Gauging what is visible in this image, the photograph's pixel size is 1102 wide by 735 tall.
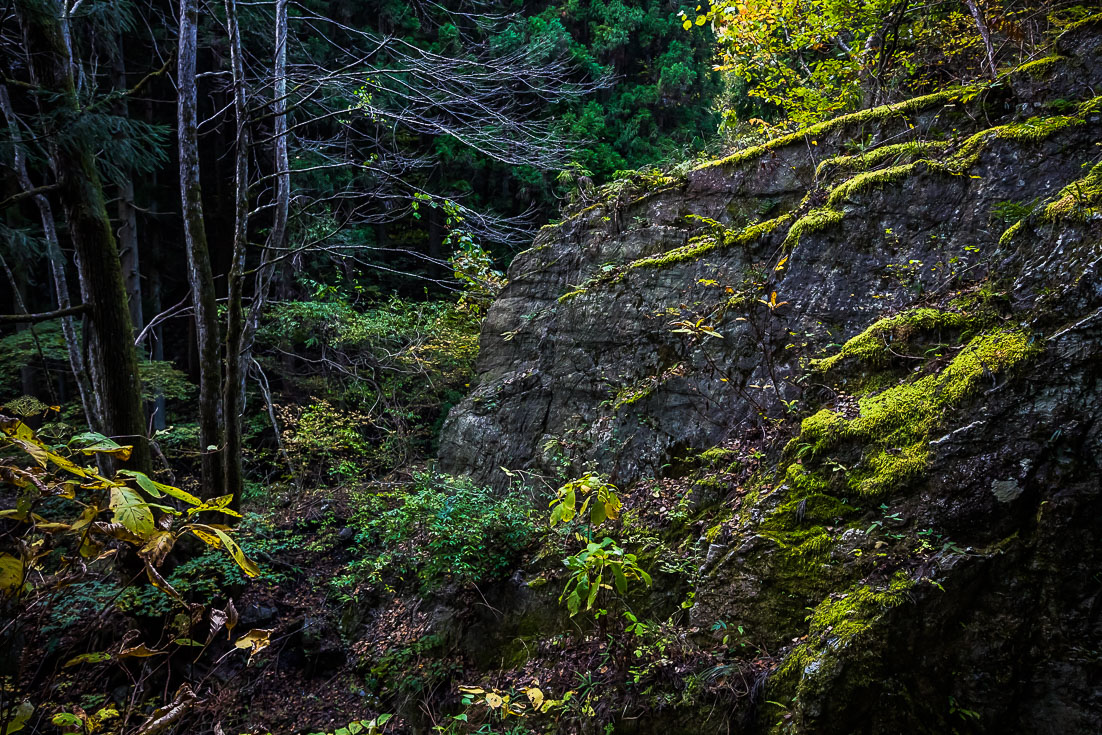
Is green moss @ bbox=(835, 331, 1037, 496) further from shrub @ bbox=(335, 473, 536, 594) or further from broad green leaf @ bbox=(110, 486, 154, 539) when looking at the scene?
broad green leaf @ bbox=(110, 486, 154, 539)

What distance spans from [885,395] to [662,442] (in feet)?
6.51

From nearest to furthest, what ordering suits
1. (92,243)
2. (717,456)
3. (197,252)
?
(717,456), (92,243), (197,252)

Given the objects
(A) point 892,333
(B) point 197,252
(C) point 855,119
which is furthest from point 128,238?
(A) point 892,333

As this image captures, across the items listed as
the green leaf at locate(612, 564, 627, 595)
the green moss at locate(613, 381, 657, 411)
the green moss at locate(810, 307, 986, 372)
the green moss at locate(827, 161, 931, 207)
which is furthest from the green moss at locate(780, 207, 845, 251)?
the green leaf at locate(612, 564, 627, 595)

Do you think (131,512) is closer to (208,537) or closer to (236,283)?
(208,537)

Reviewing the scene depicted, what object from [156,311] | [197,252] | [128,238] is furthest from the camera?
[156,311]

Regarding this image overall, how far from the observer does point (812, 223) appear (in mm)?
4652

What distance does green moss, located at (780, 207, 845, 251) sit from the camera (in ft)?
15.0

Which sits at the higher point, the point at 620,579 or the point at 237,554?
the point at 237,554

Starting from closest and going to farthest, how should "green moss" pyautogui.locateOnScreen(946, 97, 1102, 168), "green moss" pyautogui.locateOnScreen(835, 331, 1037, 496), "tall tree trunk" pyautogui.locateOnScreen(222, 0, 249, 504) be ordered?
"green moss" pyautogui.locateOnScreen(835, 331, 1037, 496)
"green moss" pyautogui.locateOnScreen(946, 97, 1102, 168)
"tall tree trunk" pyautogui.locateOnScreen(222, 0, 249, 504)

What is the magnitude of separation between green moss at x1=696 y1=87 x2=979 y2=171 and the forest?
0.03 m

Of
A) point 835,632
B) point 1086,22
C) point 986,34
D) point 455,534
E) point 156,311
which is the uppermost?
point 986,34

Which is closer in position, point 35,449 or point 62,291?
point 35,449

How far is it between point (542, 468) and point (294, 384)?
7.97 metres
